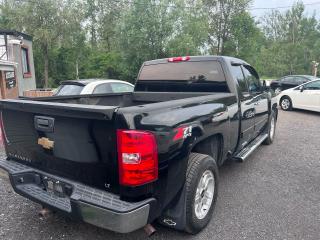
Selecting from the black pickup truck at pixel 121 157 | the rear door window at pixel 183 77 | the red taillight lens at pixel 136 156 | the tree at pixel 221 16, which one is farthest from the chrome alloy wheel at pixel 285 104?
the tree at pixel 221 16

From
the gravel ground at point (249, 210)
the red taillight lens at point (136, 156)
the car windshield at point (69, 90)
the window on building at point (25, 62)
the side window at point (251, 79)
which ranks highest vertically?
the window on building at point (25, 62)

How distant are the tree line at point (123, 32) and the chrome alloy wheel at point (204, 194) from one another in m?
17.9

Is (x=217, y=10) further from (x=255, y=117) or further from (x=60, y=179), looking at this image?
(x=60, y=179)

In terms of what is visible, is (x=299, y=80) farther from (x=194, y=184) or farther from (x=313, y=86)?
(x=194, y=184)

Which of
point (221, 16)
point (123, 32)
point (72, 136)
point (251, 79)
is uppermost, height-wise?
point (221, 16)

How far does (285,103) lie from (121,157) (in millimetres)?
11914

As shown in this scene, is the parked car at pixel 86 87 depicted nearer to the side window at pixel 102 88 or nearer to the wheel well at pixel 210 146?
the side window at pixel 102 88

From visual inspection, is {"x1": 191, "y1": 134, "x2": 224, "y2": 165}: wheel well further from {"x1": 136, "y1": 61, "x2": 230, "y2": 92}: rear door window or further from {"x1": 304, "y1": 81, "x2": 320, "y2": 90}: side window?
{"x1": 304, "y1": 81, "x2": 320, "y2": 90}: side window

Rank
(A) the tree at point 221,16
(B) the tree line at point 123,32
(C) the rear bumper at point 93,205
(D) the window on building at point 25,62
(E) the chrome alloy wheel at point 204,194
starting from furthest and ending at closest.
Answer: (A) the tree at point 221,16, (B) the tree line at point 123,32, (D) the window on building at point 25,62, (E) the chrome alloy wheel at point 204,194, (C) the rear bumper at point 93,205

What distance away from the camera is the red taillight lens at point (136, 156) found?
228 cm

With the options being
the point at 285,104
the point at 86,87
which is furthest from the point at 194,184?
the point at 285,104

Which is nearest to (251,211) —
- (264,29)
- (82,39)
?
(82,39)

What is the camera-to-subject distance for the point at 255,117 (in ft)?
16.8

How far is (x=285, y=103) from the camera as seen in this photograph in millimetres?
12742
